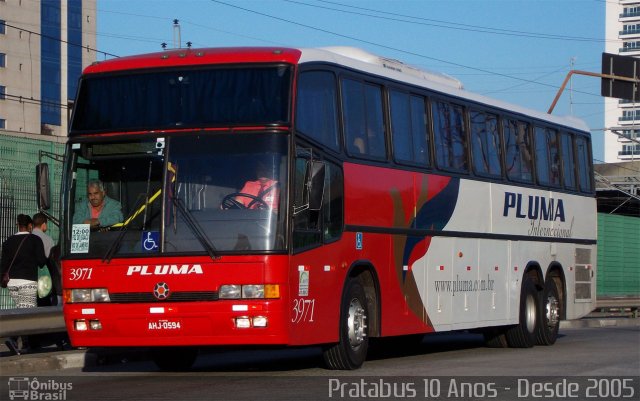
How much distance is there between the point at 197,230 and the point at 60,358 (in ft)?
11.7

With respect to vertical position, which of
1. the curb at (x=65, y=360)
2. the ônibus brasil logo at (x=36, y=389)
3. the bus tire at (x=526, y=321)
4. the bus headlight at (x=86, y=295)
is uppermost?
the bus headlight at (x=86, y=295)

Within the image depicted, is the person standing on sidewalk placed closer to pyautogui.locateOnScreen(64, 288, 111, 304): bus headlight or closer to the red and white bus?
the red and white bus

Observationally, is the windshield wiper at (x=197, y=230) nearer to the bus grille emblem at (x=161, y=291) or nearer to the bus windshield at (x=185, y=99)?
the bus grille emblem at (x=161, y=291)

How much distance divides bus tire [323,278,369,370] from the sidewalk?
8.31ft

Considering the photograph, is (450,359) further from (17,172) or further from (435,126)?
(17,172)

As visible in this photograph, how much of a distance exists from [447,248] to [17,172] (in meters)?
6.67

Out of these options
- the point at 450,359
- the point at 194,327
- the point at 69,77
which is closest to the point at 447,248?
the point at 450,359

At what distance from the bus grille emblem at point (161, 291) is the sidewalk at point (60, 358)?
67.2 inches

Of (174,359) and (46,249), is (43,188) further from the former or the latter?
(46,249)

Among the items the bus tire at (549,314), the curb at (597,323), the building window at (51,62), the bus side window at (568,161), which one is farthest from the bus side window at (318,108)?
the building window at (51,62)

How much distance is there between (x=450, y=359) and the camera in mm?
16609

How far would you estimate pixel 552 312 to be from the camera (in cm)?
2114

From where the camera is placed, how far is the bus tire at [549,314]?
20609 millimetres

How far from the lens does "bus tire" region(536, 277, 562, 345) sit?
20.6m
